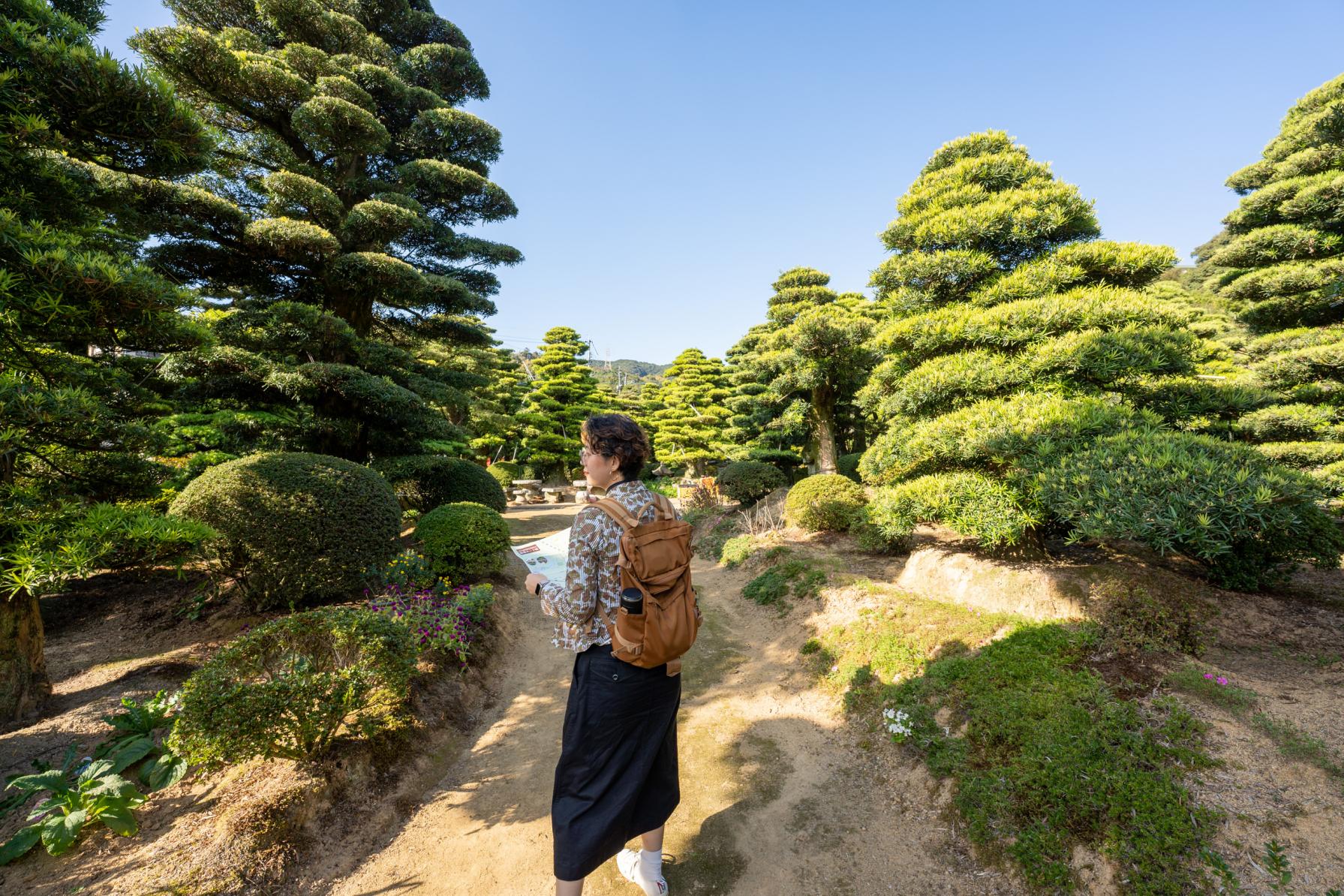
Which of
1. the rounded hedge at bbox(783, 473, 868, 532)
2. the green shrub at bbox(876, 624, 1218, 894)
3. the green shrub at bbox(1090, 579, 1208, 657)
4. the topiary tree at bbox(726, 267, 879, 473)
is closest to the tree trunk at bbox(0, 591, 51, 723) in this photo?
the green shrub at bbox(876, 624, 1218, 894)

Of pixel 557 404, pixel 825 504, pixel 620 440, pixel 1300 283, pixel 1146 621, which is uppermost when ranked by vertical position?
pixel 557 404

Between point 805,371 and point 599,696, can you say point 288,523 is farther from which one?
point 805,371

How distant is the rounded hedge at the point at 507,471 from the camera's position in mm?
19797

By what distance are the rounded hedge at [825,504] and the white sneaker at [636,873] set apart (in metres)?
6.57

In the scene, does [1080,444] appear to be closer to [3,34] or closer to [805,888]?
[805,888]

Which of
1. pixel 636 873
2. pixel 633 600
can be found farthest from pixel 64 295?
pixel 636 873

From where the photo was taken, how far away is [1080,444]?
3.92 m

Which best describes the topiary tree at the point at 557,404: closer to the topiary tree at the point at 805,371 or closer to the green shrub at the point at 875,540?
the topiary tree at the point at 805,371

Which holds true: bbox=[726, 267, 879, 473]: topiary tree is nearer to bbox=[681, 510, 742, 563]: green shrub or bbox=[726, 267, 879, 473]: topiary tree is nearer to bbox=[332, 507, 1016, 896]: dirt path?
bbox=[681, 510, 742, 563]: green shrub

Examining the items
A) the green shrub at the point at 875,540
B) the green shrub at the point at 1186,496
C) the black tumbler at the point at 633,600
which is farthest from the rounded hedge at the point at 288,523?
the green shrub at the point at 1186,496

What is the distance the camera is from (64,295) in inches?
109

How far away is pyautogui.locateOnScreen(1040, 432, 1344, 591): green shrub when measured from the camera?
288cm

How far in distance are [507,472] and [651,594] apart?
20.0 m

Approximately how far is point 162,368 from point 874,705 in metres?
8.39
